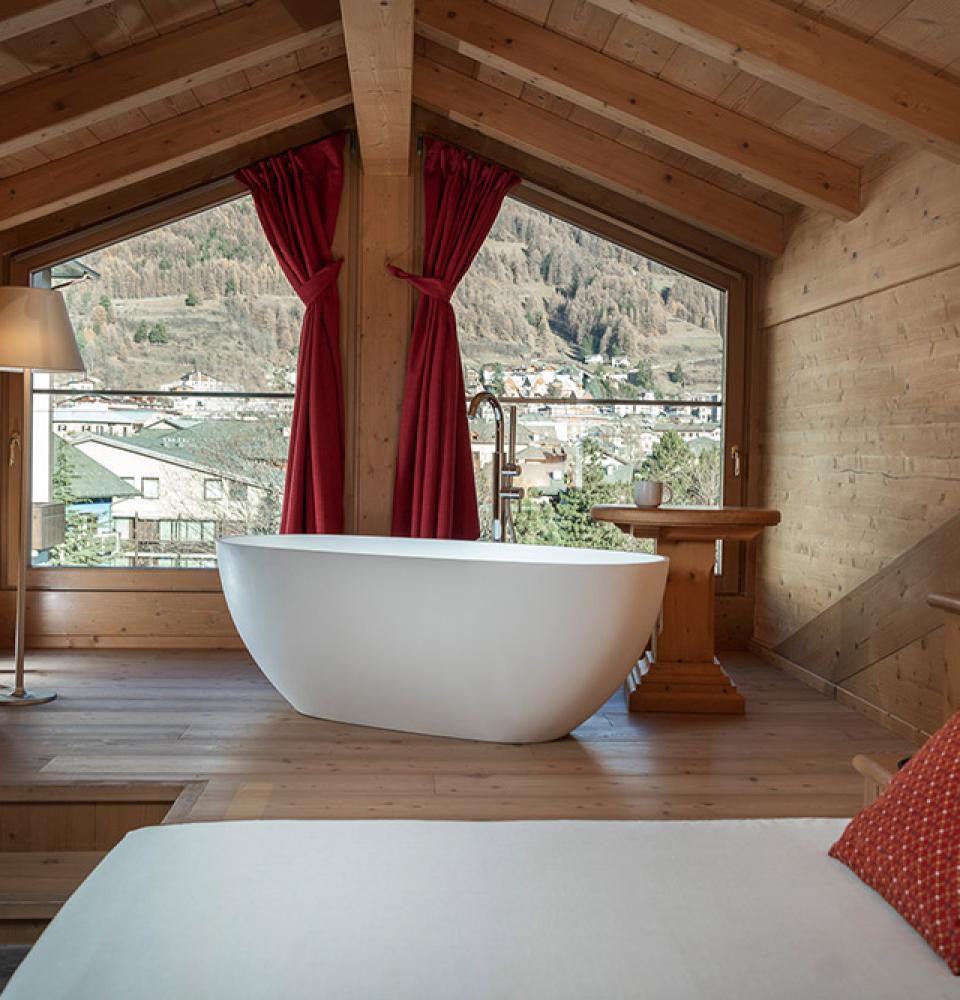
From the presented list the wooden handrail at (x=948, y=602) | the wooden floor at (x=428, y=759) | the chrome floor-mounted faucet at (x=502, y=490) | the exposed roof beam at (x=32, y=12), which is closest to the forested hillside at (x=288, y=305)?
the chrome floor-mounted faucet at (x=502, y=490)

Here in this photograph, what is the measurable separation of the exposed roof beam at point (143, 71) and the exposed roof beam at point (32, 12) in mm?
658

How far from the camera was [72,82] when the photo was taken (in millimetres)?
3945

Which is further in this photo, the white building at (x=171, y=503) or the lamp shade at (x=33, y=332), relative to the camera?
the white building at (x=171, y=503)

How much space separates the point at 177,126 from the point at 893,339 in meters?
3.03

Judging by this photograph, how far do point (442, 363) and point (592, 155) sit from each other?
3.72ft

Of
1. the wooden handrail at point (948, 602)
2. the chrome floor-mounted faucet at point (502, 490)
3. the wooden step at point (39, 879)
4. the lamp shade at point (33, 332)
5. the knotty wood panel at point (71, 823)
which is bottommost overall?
the wooden step at point (39, 879)

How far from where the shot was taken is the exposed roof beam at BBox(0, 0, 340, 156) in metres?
3.93

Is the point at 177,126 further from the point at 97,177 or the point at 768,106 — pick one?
the point at 768,106

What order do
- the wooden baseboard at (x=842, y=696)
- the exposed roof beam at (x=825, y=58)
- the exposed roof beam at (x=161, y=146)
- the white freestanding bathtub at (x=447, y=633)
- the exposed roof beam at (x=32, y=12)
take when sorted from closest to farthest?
the exposed roof beam at (x=32, y=12) < the exposed roof beam at (x=825, y=58) < the white freestanding bathtub at (x=447, y=633) < the wooden baseboard at (x=842, y=696) < the exposed roof beam at (x=161, y=146)

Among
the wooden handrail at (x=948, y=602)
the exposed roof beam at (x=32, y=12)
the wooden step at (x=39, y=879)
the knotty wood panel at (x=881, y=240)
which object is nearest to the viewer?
the wooden handrail at (x=948, y=602)

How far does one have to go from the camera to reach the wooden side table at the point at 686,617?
405 centimetres

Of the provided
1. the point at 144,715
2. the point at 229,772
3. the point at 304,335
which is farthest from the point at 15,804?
the point at 304,335

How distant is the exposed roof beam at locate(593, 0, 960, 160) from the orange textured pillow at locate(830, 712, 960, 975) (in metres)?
2.43

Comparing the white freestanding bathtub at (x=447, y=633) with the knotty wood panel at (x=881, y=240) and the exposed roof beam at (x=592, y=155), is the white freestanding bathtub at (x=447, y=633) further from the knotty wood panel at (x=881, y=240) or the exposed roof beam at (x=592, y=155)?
the exposed roof beam at (x=592, y=155)
